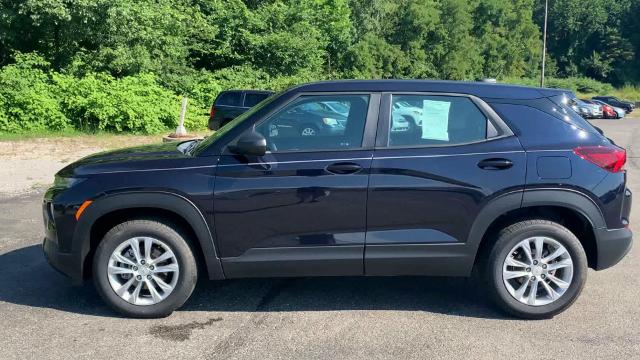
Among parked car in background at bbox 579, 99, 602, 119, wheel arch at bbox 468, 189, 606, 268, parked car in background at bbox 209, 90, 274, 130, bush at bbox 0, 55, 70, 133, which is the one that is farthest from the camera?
parked car in background at bbox 579, 99, 602, 119


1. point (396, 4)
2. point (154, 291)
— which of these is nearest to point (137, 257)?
point (154, 291)

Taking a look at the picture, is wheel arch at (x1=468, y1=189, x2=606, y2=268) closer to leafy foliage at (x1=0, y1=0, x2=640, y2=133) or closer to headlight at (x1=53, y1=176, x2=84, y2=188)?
headlight at (x1=53, y1=176, x2=84, y2=188)

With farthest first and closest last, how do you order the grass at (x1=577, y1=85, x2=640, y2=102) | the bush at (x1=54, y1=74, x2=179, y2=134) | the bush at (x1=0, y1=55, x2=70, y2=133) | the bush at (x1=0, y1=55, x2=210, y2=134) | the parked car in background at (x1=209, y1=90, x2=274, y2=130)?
the grass at (x1=577, y1=85, x2=640, y2=102), the parked car in background at (x1=209, y1=90, x2=274, y2=130), the bush at (x1=54, y1=74, x2=179, y2=134), the bush at (x1=0, y1=55, x2=210, y2=134), the bush at (x1=0, y1=55, x2=70, y2=133)

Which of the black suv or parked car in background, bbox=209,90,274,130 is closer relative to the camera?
the black suv

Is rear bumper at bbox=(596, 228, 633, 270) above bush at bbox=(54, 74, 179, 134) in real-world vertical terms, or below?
below

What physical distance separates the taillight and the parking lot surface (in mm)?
1117

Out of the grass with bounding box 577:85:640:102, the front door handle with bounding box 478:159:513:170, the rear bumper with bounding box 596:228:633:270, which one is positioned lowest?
the rear bumper with bounding box 596:228:633:270

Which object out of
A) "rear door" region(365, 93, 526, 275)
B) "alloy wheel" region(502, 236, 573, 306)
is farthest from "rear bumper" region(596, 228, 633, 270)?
"rear door" region(365, 93, 526, 275)

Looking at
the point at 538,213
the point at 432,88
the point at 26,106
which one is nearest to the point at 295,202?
the point at 432,88

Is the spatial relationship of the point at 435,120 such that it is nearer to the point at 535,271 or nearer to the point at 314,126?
the point at 314,126

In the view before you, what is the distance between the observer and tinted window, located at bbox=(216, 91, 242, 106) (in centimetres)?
1772

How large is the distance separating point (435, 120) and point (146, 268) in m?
2.37

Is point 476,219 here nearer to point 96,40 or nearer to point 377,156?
point 377,156

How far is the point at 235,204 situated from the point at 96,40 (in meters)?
17.3
